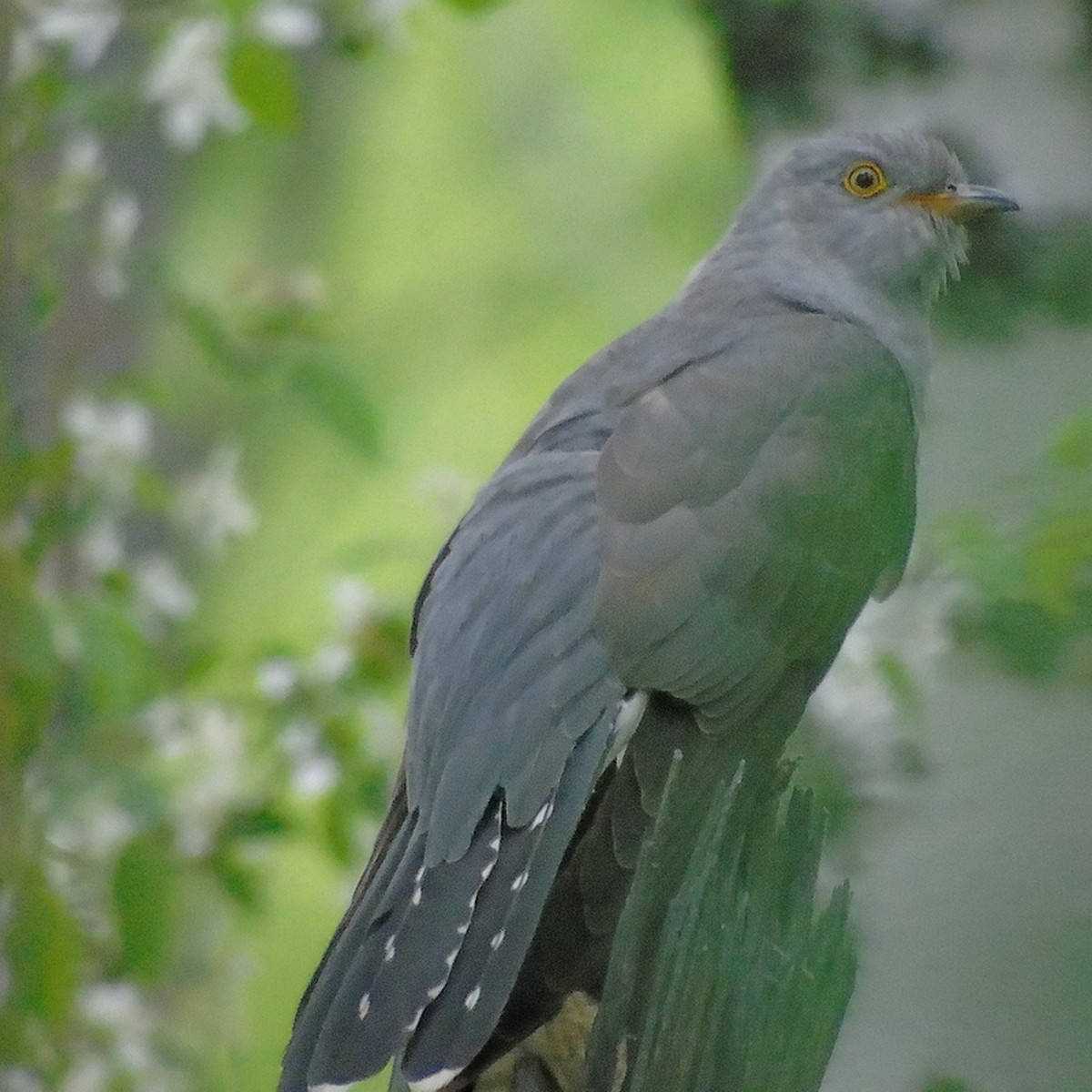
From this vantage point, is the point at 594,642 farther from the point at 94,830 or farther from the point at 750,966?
the point at 94,830

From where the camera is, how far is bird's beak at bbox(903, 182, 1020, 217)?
1.27 meters

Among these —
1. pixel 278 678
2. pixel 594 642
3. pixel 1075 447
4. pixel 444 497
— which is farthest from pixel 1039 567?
pixel 278 678

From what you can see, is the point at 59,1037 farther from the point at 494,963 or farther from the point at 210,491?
the point at 494,963

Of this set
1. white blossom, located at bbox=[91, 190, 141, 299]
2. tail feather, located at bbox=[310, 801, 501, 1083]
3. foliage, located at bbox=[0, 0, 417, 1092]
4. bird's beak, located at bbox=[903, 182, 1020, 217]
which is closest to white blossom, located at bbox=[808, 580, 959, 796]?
bird's beak, located at bbox=[903, 182, 1020, 217]

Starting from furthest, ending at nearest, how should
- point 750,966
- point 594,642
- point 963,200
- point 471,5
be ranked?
1. point 471,5
2. point 963,200
3. point 594,642
4. point 750,966

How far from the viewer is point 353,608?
1466 millimetres

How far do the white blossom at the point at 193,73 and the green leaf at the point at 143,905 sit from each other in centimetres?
67

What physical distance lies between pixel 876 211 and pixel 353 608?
599mm

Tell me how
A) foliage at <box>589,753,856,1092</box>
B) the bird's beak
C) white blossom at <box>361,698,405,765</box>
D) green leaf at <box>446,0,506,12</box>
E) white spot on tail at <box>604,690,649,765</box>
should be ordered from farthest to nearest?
white blossom at <box>361,698,405,765</box>
green leaf at <box>446,0,506,12</box>
the bird's beak
white spot on tail at <box>604,690,649,765</box>
foliage at <box>589,753,856,1092</box>

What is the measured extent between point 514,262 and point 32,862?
1.41m

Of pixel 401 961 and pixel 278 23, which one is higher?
pixel 278 23

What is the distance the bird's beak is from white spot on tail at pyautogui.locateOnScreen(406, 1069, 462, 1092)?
2.75 ft

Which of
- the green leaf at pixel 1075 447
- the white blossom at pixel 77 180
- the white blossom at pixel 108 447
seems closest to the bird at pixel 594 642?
the green leaf at pixel 1075 447

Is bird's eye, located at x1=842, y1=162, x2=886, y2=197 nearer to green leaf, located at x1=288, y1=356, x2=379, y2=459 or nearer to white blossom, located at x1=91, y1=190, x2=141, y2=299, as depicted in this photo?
green leaf, located at x1=288, y1=356, x2=379, y2=459
